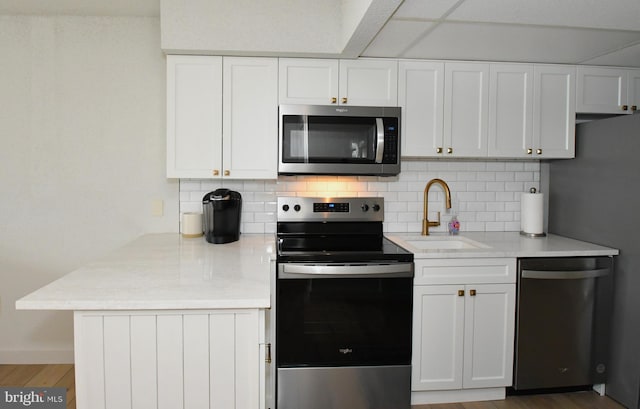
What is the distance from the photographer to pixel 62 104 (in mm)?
2947

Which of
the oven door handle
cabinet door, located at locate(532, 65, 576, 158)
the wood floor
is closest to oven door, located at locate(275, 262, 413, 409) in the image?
the oven door handle

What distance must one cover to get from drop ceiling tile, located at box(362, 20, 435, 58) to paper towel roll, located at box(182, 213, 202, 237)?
149 centimetres

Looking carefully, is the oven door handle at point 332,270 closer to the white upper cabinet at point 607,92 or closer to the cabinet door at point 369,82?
the cabinet door at point 369,82

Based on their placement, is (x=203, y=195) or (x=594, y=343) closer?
(x=594, y=343)

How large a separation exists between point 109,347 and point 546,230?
2878 millimetres

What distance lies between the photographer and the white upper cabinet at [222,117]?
263 centimetres

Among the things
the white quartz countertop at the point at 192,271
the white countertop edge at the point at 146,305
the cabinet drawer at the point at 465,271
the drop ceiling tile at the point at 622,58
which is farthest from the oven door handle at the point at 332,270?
the drop ceiling tile at the point at 622,58

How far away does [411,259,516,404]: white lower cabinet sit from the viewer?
246 cm

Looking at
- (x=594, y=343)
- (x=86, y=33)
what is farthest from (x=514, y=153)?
(x=86, y=33)

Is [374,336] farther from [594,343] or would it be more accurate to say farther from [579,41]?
Result: [579,41]

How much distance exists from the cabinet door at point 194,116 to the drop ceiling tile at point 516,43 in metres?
1.19

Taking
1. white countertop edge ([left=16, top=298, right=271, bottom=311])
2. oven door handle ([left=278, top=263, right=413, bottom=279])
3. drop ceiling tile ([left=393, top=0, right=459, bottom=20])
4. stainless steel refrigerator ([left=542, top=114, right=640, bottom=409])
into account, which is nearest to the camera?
white countertop edge ([left=16, top=298, right=271, bottom=311])

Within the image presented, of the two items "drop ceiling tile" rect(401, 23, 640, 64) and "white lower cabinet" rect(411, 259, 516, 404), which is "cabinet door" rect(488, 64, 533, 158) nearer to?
"drop ceiling tile" rect(401, 23, 640, 64)

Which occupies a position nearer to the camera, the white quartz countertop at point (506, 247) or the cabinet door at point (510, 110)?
the white quartz countertop at point (506, 247)
